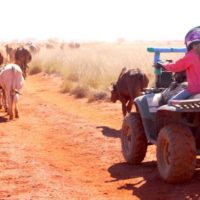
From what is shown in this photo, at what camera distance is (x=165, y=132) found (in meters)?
7.82

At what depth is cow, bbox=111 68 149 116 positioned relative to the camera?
13906mm

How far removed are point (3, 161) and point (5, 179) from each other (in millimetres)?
1263

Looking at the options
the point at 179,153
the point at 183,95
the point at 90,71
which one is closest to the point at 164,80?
the point at 183,95

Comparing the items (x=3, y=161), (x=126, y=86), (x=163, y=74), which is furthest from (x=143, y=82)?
(x=3, y=161)

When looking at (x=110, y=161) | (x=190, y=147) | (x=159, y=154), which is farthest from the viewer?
(x=110, y=161)

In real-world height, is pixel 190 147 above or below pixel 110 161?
above

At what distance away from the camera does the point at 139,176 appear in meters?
8.57

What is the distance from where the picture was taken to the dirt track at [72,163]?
7685mm

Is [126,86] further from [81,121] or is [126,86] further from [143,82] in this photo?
[81,121]

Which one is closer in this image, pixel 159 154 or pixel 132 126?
pixel 159 154

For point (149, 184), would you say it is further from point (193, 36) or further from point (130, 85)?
point (130, 85)

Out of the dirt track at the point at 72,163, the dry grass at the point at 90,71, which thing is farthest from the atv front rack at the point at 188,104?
the dry grass at the point at 90,71

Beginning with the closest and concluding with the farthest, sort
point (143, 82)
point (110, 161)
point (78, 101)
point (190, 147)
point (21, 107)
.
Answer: point (190, 147)
point (110, 161)
point (143, 82)
point (21, 107)
point (78, 101)

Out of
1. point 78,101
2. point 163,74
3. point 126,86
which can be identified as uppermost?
point 163,74
